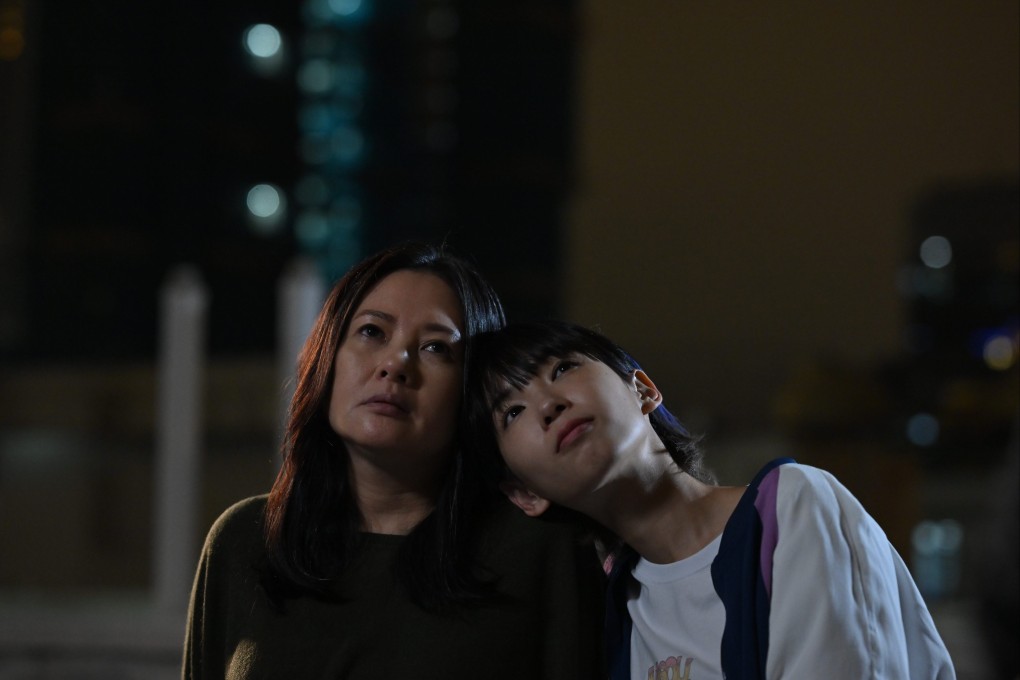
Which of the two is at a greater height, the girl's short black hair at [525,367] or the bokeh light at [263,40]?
the bokeh light at [263,40]

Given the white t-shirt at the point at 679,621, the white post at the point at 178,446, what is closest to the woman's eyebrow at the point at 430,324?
the white t-shirt at the point at 679,621

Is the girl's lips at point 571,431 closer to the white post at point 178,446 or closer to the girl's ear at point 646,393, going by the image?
the girl's ear at point 646,393

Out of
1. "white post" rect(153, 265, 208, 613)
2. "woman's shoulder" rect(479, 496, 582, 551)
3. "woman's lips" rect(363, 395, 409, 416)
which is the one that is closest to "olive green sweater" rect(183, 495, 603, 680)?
"woman's shoulder" rect(479, 496, 582, 551)

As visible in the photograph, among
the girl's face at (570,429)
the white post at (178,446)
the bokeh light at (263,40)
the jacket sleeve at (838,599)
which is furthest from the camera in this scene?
the bokeh light at (263,40)

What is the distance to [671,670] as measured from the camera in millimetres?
729

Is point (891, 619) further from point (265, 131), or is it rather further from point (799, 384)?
point (265, 131)

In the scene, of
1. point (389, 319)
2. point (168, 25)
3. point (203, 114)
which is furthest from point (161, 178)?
point (389, 319)

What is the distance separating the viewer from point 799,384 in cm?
245

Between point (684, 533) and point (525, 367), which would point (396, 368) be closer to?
point (525, 367)

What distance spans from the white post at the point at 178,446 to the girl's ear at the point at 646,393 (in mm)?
1077

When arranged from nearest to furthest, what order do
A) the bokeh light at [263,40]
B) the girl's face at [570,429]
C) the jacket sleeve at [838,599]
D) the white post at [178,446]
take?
the jacket sleeve at [838,599]
the girl's face at [570,429]
the white post at [178,446]
the bokeh light at [263,40]

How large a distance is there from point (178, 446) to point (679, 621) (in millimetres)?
1165

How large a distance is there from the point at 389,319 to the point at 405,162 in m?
3.75

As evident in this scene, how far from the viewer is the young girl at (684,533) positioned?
2.10 ft
